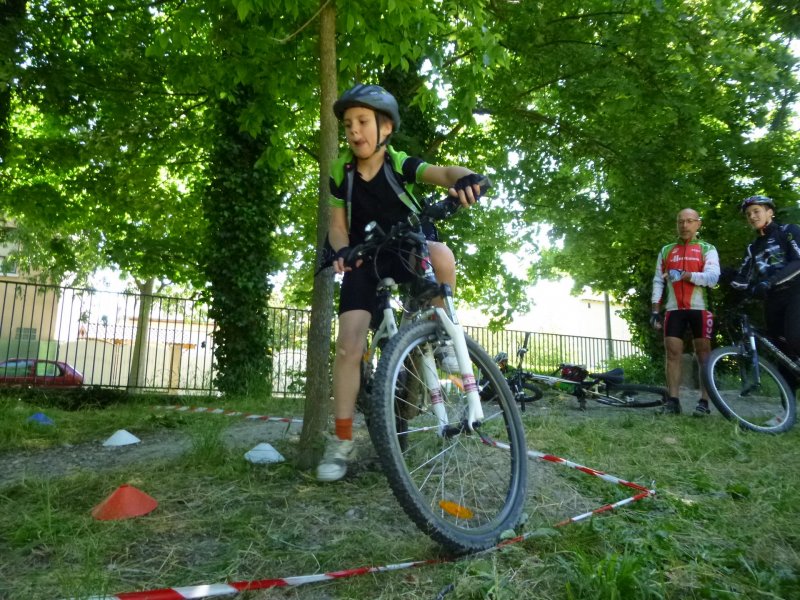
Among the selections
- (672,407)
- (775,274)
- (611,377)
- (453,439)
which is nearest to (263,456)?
(453,439)

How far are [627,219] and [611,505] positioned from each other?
377 inches

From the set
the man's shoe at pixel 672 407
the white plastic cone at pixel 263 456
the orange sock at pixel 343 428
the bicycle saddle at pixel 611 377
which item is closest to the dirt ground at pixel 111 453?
the white plastic cone at pixel 263 456

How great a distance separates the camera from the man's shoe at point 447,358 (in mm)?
2496

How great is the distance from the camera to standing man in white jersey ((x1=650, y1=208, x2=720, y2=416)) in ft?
19.3

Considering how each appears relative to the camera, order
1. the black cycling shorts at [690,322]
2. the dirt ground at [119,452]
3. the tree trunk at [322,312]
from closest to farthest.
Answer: the tree trunk at [322,312], the dirt ground at [119,452], the black cycling shorts at [690,322]

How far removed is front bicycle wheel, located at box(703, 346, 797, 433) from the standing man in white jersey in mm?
265

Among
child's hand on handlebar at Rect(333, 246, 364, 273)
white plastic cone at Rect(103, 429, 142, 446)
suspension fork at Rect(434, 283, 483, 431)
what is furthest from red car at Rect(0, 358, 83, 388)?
suspension fork at Rect(434, 283, 483, 431)

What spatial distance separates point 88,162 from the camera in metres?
10.5

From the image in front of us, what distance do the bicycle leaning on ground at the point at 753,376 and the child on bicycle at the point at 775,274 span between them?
0.14 metres

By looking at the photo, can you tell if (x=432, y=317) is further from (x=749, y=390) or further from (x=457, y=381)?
(x=749, y=390)

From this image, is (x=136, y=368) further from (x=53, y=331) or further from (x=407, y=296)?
(x=407, y=296)

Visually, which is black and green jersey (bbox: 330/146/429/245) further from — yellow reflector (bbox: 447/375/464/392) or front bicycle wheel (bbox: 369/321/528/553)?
yellow reflector (bbox: 447/375/464/392)

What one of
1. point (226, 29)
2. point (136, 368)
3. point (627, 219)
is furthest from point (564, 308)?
point (226, 29)

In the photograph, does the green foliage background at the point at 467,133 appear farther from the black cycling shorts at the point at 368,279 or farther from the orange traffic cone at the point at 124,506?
the orange traffic cone at the point at 124,506
